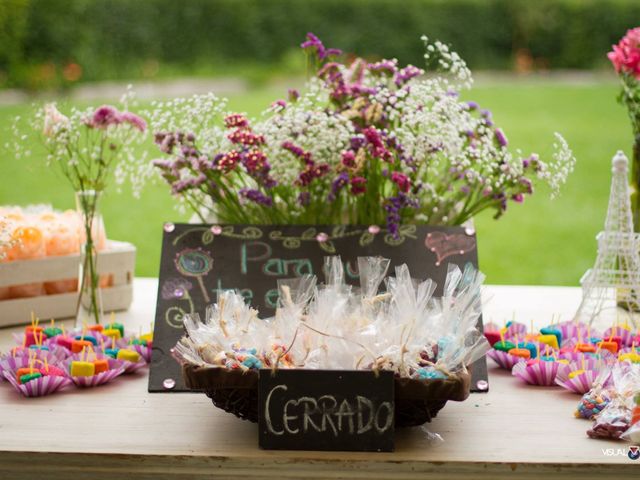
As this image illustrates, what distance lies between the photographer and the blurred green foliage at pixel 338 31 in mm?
7832

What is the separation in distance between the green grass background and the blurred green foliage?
1.96 feet

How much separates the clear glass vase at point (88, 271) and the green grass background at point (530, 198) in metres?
2.41

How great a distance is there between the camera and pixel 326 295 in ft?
5.19

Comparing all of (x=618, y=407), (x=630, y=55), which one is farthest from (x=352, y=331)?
(x=630, y=55)

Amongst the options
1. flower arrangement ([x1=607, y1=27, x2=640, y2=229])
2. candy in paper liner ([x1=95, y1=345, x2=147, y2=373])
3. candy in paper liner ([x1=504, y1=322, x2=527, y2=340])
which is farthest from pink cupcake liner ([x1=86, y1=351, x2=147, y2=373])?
flower arrangement ([x1=607, y1=27, x2=640, y2=229])

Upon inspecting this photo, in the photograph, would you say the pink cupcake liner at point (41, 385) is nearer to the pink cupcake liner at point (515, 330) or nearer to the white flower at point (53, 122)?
the white flower at point (53, 122)

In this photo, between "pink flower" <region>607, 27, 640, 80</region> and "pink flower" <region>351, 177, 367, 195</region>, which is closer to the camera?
"pink flower" <region>351, 177, 367, 195</region>

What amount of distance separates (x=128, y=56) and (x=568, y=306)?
6.04 m

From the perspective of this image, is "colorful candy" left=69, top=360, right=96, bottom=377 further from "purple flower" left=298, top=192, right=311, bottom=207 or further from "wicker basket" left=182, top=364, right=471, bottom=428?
"purple flower" left=298, top=192, right=311, bottom=207

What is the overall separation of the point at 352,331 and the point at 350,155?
1.87 ft

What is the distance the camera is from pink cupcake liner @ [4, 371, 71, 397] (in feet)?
5.56

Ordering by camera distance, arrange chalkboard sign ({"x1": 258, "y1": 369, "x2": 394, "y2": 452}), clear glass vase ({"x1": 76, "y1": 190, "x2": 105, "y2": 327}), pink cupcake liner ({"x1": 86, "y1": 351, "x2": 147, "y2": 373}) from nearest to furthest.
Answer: chalkboard sign ({"x1": 258, "y1": 369, "x2": 394, "y2": 452}) < pink cupcake liner ({"x1": 86, "y1": 351, "x2": 147, "y2": 373}) < clear glass vase ({"x1": 76, "y1": 190, "x2": 105, "y2": 327})

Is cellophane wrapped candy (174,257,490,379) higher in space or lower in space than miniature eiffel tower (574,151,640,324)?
lower

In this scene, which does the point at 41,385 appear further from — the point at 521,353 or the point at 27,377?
the point at 521,353
